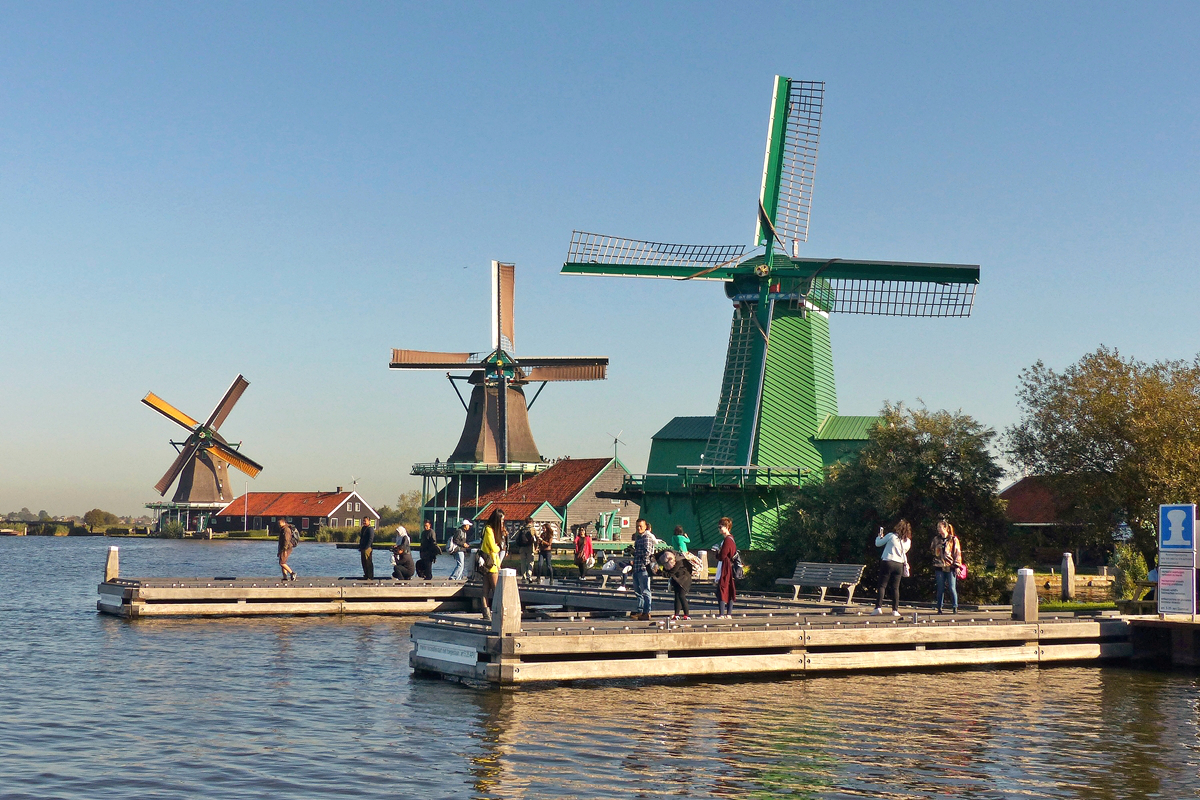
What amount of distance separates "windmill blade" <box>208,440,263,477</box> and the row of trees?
87548 millimetres

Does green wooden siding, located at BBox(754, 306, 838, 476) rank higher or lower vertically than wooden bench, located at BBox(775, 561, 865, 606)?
higher

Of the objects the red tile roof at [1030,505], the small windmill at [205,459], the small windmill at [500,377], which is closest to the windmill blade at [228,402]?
the small windmill at [205,459]

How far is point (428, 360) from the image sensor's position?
276 ft

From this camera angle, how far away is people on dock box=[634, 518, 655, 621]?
22059mm

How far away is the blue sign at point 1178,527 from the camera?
23469mm

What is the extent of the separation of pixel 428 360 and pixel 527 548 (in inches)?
2034

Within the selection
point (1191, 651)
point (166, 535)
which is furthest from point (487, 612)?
point (166, 535)

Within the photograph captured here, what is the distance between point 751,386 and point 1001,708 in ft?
85.5

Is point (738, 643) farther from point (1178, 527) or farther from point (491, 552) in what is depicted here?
point (1178, 527)

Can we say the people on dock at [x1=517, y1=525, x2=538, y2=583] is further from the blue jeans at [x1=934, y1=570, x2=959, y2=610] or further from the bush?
the bush

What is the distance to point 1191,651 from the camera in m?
23.7

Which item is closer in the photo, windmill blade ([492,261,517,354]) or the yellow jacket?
the yellow jacket

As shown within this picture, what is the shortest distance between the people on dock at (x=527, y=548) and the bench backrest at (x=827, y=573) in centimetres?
826

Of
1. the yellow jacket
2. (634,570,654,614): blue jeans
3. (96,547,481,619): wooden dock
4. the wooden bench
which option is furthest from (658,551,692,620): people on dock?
(96,547,481,619): wooden dock
